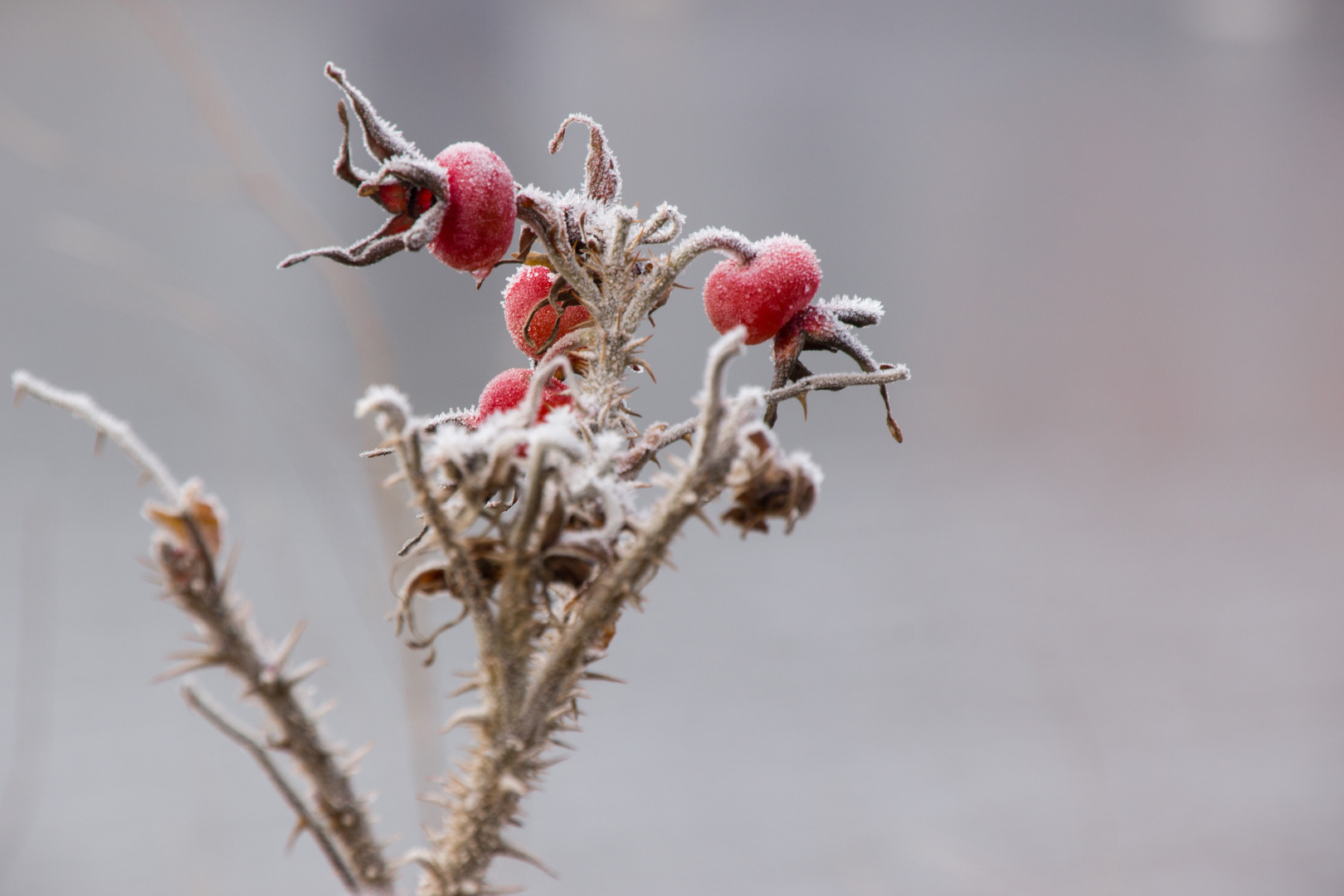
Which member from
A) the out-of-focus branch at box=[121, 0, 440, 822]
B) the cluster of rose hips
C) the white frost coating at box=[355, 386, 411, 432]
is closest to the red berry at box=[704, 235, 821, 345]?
the cluster of rose hips

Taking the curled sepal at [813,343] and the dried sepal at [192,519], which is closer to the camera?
the dried sepal at [192,519]

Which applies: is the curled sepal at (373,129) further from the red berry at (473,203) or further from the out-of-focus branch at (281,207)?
the out-of-focus branch at (281,207)

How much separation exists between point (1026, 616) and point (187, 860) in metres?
2.59

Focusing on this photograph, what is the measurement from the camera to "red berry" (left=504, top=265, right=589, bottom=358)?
30 cm

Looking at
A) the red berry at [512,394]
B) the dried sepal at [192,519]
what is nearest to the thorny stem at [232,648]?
the dried sepal at [192,519]

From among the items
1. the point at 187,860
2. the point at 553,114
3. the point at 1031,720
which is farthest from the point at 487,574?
the point at 1031,720

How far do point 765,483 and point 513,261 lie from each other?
119 mm

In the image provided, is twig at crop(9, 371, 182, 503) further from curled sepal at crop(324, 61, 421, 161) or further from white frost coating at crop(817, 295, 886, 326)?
white frost coating at crop(817, 295, 886, 326)

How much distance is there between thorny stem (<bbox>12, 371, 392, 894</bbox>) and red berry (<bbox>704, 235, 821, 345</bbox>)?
155mm

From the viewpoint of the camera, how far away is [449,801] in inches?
8.3

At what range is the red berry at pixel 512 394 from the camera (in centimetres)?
28

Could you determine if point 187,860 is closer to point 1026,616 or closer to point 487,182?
point 487,182

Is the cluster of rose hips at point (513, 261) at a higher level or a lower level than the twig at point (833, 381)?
higher

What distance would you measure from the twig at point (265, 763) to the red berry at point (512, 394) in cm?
12
